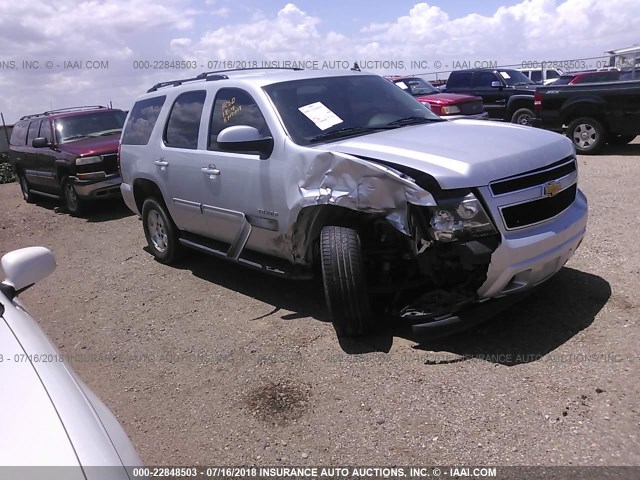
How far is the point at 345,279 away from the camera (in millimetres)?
3963

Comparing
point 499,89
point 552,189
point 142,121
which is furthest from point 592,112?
point 142,121

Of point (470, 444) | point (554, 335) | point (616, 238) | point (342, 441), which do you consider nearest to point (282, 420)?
point (342, 441)

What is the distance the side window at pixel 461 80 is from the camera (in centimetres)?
1625

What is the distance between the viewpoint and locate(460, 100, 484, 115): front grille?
12.7m

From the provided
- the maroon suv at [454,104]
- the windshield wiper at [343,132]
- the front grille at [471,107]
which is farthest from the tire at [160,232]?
the front grille at [471,107]

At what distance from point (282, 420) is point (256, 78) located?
9.92ft

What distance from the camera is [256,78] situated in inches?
200

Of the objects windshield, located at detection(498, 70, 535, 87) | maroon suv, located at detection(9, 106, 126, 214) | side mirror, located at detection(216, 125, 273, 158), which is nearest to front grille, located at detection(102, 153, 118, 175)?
maroon suv, located at detection(9, 106, 126, 214)

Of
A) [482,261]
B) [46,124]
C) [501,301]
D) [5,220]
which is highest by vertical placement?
[46,124]

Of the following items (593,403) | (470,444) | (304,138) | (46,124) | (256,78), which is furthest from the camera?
(46,124)

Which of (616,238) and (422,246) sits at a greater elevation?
(422,246)

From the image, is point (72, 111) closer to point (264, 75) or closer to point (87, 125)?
point (87, 125)

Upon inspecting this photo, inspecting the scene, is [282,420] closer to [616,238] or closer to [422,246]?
[422,246]

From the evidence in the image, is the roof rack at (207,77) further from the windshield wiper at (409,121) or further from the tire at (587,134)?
the tire at (587,134)
